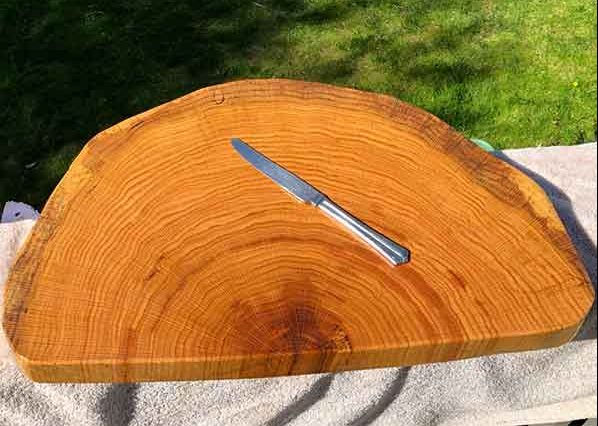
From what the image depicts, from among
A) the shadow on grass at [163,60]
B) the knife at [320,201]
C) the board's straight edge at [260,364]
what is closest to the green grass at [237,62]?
the shadow on grass at [163,60]

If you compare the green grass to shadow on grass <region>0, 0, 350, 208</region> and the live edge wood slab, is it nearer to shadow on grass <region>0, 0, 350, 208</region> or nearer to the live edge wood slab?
shadow on grass <region>0, 0, 350, 208</region>

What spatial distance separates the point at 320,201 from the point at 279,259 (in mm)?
123

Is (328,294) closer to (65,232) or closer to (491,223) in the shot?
(491,223)

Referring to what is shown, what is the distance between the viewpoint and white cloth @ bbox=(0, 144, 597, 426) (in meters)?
1.34

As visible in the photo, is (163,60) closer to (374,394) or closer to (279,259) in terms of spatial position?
(374,394)

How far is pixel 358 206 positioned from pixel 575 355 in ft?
1.61

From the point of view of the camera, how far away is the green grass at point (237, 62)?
7.43 ft

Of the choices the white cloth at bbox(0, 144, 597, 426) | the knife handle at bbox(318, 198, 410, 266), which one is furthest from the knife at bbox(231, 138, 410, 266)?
the white cloth at bbox(0, 144, 597, 426)

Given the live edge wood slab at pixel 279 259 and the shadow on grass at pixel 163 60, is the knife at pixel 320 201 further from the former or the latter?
the shadow on grass at pixel 163 60

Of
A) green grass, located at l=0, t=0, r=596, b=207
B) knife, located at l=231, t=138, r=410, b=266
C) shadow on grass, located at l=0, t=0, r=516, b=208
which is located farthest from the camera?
shadow on grass, located at l=0, t=0, r=516, b=208

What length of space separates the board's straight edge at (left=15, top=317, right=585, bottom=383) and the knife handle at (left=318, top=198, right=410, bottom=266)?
14 cm

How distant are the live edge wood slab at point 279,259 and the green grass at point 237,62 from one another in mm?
734

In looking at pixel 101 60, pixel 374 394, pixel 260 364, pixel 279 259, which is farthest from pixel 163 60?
pixel 260 364

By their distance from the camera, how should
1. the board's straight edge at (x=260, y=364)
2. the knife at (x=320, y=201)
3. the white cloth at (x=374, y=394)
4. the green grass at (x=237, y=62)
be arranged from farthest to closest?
the green grass at (x=237, y=62) < the white cloth at (x=374, y=394) < the knife at (x=320, y=201) < the board's straight edge at (x=260, y=364)
